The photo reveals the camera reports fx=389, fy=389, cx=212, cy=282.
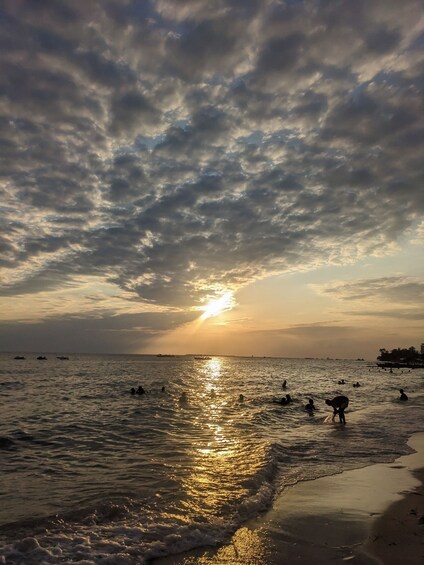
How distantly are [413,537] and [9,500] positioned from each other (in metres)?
8.86

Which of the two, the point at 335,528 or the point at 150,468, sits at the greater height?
the point at 335,528

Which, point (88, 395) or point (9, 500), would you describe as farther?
point (88, 395)

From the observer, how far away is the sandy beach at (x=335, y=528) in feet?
21.2

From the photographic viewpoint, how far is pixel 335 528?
7.56 metres

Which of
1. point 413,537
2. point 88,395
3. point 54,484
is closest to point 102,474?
point 54,484

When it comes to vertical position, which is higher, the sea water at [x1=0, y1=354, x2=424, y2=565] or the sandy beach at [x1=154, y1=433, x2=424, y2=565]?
the sandy beach at [x1=154, y1=433, x2=424, y2=565]

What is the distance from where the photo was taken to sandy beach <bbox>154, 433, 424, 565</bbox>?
21.2 ft

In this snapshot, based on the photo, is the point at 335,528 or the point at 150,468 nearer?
the point at 335,528

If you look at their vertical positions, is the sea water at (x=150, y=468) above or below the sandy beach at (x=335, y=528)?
below

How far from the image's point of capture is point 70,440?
16391mm

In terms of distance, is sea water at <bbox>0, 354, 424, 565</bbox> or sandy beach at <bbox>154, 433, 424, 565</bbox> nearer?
sandy beach at <bbox>154, 433, 424, 565</bbox>

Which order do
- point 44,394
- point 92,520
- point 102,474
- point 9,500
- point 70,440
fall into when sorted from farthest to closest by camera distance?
1. point 44,394
2. point 70,440
3. point 102,474
4. point 9,500
5. point 92,520

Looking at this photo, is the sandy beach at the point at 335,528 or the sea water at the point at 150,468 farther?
the sea water at the point at 150,468

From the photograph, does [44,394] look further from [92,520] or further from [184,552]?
[184,552]
